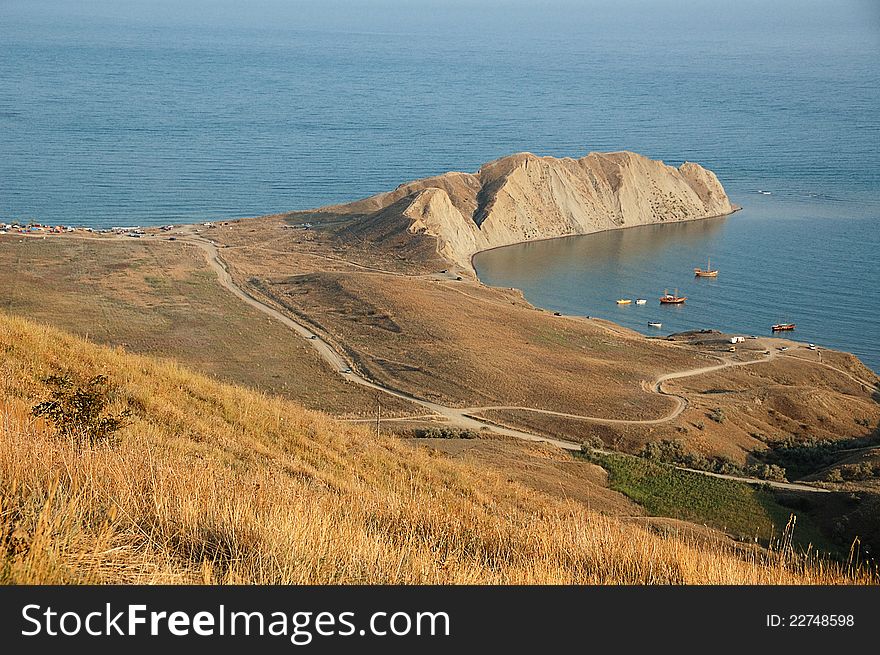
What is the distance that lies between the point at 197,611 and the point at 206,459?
7.33m

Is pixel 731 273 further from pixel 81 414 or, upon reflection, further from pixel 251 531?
pixel 251 531

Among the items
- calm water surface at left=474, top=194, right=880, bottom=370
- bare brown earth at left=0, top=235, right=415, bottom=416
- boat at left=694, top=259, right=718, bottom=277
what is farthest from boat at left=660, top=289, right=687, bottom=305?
bare brown earth at left=0, top=235, right=415, bottom=416

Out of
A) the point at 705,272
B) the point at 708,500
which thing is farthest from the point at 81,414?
the point at 705,272

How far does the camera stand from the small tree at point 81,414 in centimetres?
1137

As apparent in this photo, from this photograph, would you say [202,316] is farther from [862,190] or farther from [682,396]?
[862,190]

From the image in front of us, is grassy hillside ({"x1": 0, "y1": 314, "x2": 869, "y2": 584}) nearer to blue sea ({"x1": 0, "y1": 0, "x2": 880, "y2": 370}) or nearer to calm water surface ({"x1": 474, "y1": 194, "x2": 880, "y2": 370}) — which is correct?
blue sea ({"x1": 0, "y1": 0, "x2": 880, "y2": 370})

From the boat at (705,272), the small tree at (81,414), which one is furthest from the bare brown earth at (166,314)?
the boat at (705,272)

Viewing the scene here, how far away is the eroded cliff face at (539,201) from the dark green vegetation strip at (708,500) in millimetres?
48480

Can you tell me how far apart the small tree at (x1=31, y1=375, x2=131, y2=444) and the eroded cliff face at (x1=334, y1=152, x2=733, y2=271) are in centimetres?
6185

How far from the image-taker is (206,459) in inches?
451

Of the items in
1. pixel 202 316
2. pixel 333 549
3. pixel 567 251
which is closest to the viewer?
pixel 333 549

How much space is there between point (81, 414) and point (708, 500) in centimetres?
1785

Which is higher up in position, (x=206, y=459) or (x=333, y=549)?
(x=333, y=549)

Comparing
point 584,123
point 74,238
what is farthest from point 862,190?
point 74,238
